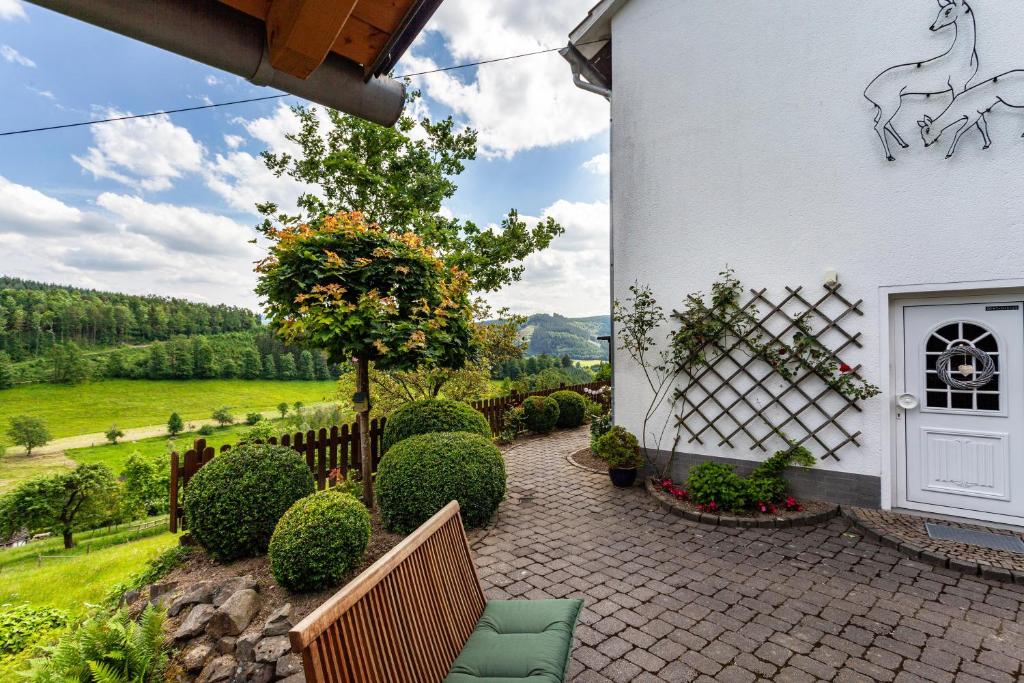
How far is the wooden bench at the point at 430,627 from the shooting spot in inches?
50.3

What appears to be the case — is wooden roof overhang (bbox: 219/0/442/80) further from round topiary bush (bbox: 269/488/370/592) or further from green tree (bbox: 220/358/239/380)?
green tree (bbox: 220/358/239/380)

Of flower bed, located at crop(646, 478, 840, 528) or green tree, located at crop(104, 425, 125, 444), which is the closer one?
flower bed, located at crop(646, 478, 840, 528)

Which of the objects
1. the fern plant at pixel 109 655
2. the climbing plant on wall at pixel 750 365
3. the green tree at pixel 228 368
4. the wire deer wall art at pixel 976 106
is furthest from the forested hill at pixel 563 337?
the green tree at pixel 228 368

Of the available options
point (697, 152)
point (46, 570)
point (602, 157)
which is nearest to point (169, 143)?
point (46, 570)

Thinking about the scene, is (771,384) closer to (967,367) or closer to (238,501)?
(967,367)

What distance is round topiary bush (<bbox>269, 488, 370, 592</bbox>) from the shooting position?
3033mm

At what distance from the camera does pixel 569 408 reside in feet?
30.8

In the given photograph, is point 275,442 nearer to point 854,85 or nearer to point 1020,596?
point 1020,596

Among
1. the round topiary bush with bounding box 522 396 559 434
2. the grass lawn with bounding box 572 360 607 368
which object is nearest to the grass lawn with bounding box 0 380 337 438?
the grass lawn with bounding box 572 360 607 368

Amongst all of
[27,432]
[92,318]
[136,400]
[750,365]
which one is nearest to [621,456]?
[750,365]

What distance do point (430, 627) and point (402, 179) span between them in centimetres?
1240

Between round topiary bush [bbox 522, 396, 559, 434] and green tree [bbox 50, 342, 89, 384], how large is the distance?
71.3 feet

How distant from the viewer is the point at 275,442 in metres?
4.61

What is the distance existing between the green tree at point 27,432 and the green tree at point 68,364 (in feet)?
6.23
